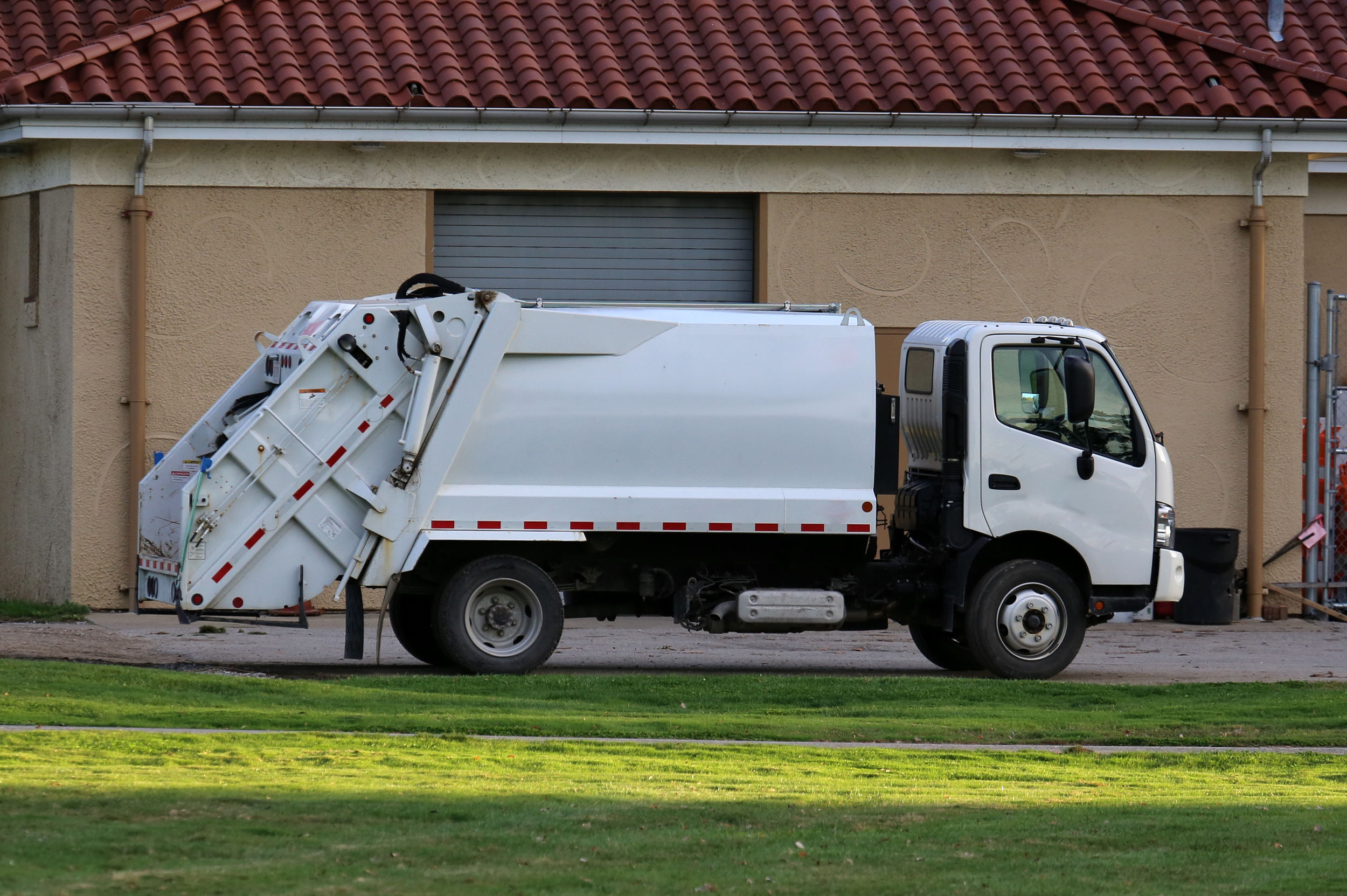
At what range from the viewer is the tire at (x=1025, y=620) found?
13375mm

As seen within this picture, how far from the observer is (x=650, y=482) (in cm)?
1317

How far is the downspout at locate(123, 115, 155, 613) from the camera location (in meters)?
17.0

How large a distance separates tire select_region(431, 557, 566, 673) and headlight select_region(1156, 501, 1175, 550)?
4112 mm

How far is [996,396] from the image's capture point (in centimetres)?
1345

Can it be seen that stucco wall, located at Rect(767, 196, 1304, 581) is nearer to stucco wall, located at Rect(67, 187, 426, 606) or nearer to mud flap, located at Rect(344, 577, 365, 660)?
stucco wall, located at Rect(67, 187, 426, 606)

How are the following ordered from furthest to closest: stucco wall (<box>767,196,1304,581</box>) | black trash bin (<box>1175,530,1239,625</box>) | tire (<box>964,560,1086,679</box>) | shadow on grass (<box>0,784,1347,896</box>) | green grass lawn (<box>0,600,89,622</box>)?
stucco wall (<box>767,196,1304,581</box>) < black trash bin (<box>1175,530,1239,625</box>) < green grass lawn (<box>0,600,89,622</box>) < tire (<box>964,560,1086,679</box>) < shadow on grass (<box>0,784,1347,896</box>)

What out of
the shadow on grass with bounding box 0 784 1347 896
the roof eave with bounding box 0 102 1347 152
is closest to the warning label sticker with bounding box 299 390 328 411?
the roof eave with bounding box 0 102 1347 152

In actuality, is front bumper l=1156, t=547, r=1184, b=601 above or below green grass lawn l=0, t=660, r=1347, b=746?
above

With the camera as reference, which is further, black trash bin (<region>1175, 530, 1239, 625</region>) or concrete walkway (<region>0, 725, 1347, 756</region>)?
black trash bin (<region>1175, 530, 1239, 625</region>)

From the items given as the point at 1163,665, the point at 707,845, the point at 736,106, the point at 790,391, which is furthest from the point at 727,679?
the point at 736,106

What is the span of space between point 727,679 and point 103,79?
8.19 metres

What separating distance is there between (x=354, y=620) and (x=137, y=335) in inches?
207

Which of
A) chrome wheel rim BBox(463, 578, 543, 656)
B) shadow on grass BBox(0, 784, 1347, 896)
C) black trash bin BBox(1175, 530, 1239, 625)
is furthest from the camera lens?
black trash bin BBox(1175, 530, 1239, 625)

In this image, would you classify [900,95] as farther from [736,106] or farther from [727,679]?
[727,679]
